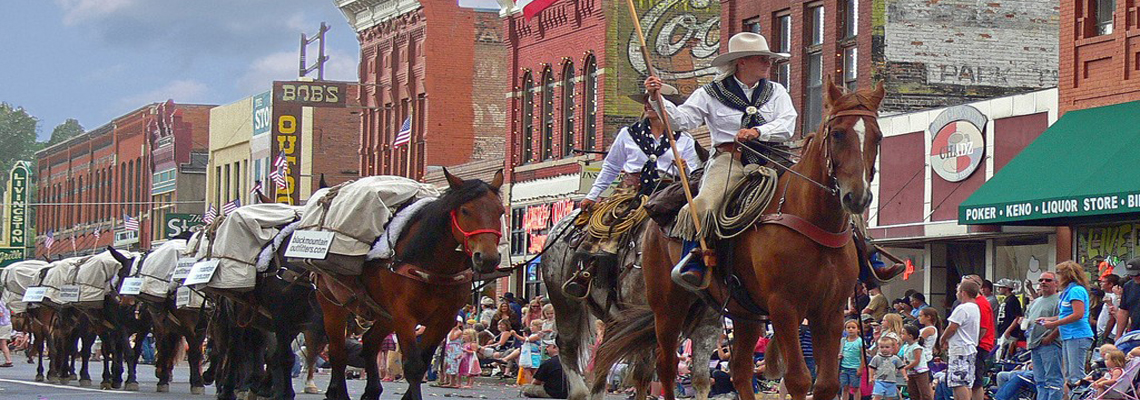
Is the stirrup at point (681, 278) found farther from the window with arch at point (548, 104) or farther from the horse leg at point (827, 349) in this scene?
the window with arch at point (548, 104)

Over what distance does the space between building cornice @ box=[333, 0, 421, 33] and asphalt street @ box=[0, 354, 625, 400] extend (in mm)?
26308

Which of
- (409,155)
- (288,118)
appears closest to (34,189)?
(288,118)

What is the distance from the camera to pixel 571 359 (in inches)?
618

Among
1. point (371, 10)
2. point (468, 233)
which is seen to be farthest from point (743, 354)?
point (371, 10)

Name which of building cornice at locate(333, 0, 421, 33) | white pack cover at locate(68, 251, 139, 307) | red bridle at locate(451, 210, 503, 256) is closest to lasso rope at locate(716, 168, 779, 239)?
red bridle at locate(451, 210, 503, 256)

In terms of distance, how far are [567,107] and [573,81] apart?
760 millimetres

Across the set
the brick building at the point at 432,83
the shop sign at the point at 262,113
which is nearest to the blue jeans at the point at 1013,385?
the brick building at the point at 432,83

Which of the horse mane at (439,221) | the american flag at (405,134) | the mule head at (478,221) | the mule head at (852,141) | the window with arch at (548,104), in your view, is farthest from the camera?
the american flag at (405,134)

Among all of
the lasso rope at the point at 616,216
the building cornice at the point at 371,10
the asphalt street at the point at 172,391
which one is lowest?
the asphalt street at the point at 172,391

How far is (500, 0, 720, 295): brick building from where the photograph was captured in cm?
4406

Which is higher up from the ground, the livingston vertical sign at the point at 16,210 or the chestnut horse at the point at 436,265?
the livingston vertical sign at the point at 16,210

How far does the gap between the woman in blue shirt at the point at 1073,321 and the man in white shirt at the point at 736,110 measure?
6296 millimetres

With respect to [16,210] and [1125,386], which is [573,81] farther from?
[16,210]

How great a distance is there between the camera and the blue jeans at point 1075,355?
18188mm
